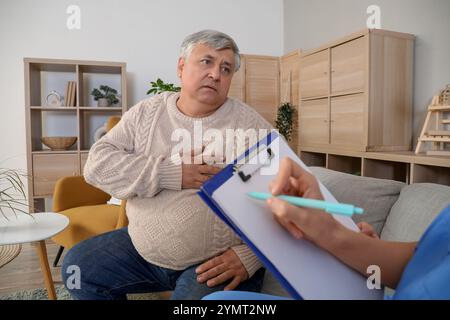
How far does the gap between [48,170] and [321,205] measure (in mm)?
3514

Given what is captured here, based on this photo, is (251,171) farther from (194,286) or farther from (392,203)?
(392,203)

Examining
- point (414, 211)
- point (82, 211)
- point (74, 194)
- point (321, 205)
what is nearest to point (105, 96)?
point (74, 194)

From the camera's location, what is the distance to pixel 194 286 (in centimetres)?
104

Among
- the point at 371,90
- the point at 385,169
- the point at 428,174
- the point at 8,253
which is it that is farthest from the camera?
the point at 385,169

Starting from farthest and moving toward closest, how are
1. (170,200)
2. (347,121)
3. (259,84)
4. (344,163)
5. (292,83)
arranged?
(259,84) < (292,83) < (344,163) < (347,121) < (170,200)

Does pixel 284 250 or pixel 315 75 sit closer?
pixel 284 250

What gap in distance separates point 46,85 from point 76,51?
0.50m

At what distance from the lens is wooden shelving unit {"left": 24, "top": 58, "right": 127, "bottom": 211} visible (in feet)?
11.1

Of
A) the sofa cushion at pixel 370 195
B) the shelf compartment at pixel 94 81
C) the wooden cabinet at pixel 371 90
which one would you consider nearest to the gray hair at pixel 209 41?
the sofa cushion at pixel 370 195

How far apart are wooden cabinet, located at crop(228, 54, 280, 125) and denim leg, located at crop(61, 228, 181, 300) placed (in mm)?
3128

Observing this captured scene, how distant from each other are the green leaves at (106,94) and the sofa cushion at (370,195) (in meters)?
2.93

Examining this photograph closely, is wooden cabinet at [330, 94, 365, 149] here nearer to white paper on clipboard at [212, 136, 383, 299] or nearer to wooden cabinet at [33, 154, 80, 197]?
white paper on clipboard at [212, 136, 383, 299]

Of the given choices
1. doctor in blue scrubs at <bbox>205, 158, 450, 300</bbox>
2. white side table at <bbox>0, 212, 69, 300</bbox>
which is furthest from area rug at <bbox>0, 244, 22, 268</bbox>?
doctor in blue scrubs at <bbox>205, 158, 450, 300</bbox>

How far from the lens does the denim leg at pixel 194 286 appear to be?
102 centimetres
